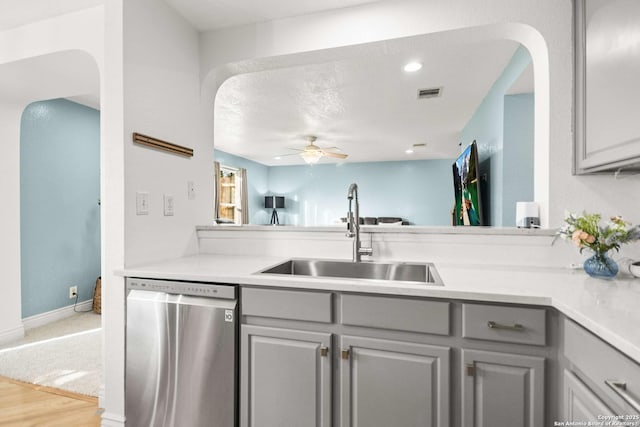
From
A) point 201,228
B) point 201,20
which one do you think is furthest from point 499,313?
point 201,20

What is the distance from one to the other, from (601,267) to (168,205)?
2160mm

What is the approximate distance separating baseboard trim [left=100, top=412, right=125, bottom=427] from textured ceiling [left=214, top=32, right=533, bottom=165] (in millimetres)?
2466

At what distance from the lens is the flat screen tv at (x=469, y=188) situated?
304cm

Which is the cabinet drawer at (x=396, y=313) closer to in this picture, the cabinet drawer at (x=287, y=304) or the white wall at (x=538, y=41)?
the cabinet drawer at (x=287, y=304)

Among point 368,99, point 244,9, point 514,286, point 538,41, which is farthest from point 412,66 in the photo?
Result: point 514,286

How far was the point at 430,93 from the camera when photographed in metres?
3.45

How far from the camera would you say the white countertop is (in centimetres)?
84

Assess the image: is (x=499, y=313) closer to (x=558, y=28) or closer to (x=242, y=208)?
(x=558, y=28)

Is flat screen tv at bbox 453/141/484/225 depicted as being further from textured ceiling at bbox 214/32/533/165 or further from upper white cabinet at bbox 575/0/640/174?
upper white cabinet at bbox 575/0/640/174

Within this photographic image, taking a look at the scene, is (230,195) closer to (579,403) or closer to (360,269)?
(360,269)

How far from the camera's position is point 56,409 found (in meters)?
1.90

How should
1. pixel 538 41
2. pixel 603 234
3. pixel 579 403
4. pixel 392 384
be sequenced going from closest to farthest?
pixel 579 403 < pixel 392 384 < pixel 603 234 < pixel 538 41

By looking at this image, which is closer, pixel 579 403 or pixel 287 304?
pixel 579 403

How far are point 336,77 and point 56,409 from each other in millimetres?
3190
